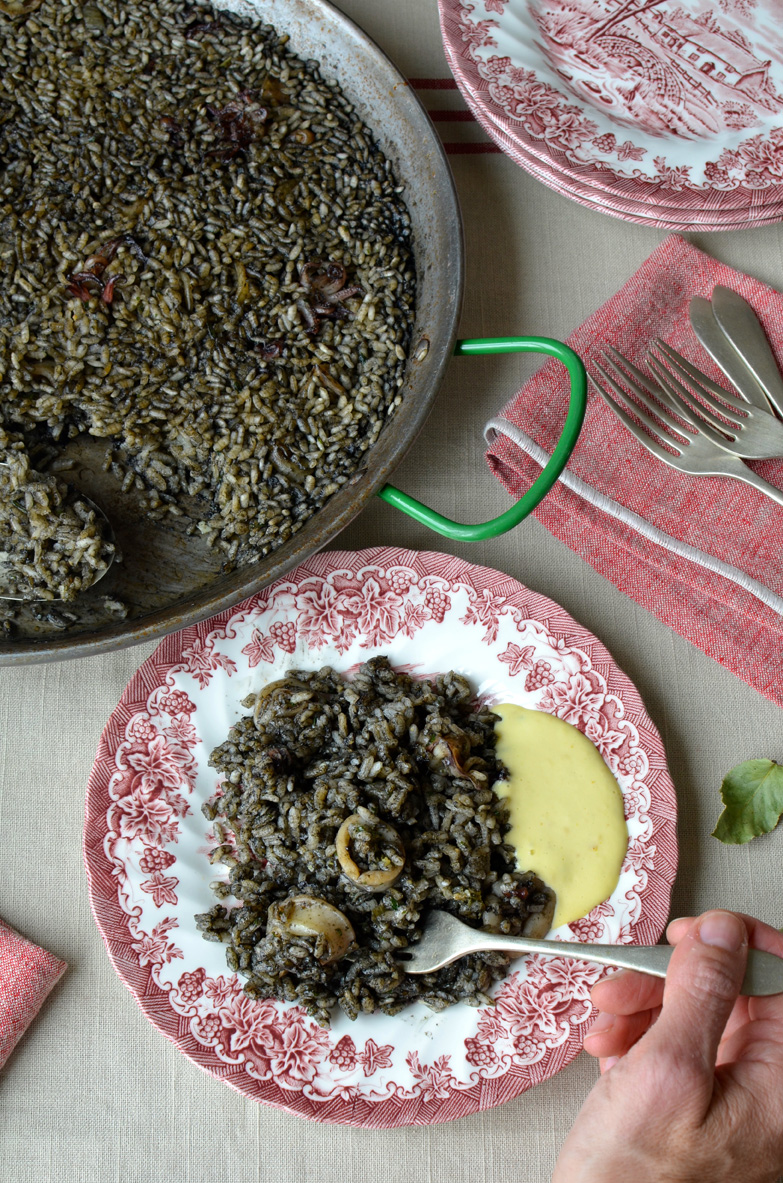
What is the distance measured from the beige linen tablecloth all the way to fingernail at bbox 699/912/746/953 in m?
0.43

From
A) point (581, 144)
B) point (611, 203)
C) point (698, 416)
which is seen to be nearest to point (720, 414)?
point (698, 416)

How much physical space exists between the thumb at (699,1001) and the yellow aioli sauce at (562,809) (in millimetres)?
298

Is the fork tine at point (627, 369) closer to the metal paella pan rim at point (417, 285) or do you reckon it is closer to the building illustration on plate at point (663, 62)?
the metal paella pan rim at point (417, 285)

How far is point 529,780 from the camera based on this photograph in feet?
4.48

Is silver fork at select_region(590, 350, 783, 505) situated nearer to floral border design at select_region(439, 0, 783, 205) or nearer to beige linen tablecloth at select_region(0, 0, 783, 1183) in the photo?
beige linen tablecloth at select_region(0, 0, 783, 1183)

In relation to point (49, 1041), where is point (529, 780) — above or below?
above

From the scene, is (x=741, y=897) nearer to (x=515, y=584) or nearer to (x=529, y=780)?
(x=529, y=780)

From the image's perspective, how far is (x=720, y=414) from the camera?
5.10ft

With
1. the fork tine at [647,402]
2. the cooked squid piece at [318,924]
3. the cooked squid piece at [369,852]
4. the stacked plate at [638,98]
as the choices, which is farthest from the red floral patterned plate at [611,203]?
the cooked squid piece at [318,924]

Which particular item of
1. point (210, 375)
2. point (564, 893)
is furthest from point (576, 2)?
point (564, 893)

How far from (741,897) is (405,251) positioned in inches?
47.2

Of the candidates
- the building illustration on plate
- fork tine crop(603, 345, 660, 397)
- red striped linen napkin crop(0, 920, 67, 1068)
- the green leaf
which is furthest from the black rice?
the building illustration on plate

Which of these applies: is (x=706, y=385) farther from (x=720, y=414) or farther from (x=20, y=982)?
(x=20, y=982)

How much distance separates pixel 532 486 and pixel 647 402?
0.40 m
